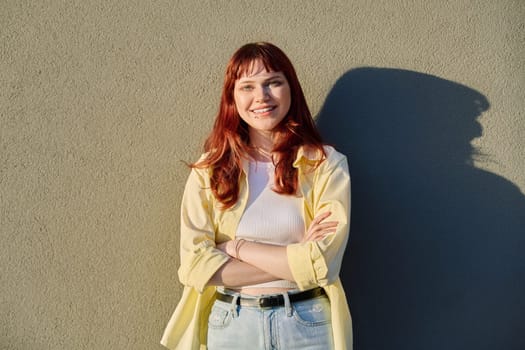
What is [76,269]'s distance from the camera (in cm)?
251

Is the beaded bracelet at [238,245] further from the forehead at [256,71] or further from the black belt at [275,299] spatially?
the forehead at [256,71]

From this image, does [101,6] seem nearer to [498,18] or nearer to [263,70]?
[263,70]

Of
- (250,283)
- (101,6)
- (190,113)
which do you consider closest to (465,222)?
(250,283)

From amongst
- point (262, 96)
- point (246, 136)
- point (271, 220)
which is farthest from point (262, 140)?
point (271, 220)

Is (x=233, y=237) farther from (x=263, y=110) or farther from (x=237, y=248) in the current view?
(x=263, y=110)

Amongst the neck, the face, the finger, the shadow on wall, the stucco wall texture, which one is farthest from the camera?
the shadow on wall

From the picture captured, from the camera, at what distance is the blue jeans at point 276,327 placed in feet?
6.42

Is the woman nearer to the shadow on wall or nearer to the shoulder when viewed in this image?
the shoulder

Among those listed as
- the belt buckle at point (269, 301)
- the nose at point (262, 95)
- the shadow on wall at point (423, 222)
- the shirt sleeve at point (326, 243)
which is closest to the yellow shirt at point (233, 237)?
A: the shirt sleeve at point (326, 243)

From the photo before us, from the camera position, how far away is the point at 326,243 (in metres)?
1.95

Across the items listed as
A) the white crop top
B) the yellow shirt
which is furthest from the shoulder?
the white crop top

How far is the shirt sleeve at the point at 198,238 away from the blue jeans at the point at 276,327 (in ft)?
0.54

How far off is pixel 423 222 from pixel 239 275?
3.42 feet

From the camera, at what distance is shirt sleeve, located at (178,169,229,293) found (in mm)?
2025
